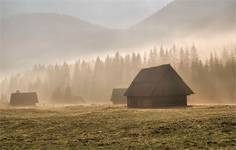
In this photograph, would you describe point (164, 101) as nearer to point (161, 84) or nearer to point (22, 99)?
point (161, 84)

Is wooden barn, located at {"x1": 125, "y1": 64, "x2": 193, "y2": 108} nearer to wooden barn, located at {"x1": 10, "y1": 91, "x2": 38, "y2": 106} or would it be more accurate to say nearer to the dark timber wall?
the dark timber wall

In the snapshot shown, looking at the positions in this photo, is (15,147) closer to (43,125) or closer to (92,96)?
(43,125)

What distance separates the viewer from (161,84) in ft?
220

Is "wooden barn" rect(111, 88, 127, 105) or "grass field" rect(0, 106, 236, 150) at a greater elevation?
"wooden barn" rect(111, 88, 127, 105)

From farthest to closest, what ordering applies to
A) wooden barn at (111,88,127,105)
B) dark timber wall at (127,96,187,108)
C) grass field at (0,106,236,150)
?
wooden barn at (111,88,127,105)
dark timber wall at (127,96,187,108)
grass field at (0,106,236,150)

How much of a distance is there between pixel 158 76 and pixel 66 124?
4067 cm

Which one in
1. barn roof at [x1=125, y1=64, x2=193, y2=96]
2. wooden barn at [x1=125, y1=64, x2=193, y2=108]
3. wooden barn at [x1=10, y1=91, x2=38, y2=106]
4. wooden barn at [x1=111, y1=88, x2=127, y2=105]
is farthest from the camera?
wooden barn at [x1=10, y1=91, x2=38, y2=106]

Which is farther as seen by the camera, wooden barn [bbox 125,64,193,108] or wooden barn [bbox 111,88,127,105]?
wooden barn [bbox 111,88,127,105]

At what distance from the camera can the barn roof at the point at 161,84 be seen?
216 ft

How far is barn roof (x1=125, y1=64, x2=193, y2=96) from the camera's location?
65750 millimetres

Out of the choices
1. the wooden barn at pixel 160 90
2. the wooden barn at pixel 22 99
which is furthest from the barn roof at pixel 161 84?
the wooden barn at pixel 22 99

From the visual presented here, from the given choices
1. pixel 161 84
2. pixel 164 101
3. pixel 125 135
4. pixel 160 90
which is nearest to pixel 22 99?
pixel 161 84

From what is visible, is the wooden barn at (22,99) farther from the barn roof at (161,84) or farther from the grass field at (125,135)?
the grass field at (125,135)

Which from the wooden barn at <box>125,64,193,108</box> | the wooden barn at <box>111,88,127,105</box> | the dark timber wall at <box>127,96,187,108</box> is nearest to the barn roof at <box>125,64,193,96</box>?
the wooden barn at <box>125,64,193,108</box>
